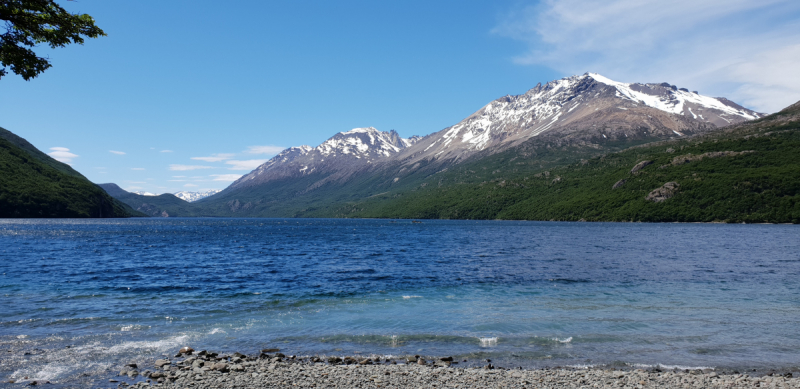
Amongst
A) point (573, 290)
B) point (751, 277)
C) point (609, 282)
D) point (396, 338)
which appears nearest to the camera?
point (396, 338)

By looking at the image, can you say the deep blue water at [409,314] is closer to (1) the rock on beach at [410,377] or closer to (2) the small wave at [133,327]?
(2) the small wave at [133,327]

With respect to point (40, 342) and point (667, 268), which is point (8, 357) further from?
point (667, 268)

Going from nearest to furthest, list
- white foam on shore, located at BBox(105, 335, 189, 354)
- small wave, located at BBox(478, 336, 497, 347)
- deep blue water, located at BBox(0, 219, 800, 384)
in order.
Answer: deep blue water, located at BBox(0, 219, 800, 384), white foam on shore, located at BBox(105, 335, 189, 354), small wave, located at BBox(478, 336, 497, 347)

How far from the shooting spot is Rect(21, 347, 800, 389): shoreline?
15.4m

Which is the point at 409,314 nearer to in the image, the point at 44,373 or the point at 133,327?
the point at 133,327

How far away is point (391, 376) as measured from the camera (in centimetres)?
1617

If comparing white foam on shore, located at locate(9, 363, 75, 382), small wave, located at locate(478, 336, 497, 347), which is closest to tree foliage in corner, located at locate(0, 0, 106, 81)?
white foam on shore, located at locate(9, 363, 75, 382)

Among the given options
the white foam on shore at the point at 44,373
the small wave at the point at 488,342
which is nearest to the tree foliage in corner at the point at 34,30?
the white foam on shore at the point at 44,373

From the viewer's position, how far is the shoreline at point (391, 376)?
15.4 m

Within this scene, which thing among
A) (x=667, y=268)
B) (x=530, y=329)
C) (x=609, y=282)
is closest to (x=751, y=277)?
(x=667, y=268)

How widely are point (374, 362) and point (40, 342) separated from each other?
690 inches

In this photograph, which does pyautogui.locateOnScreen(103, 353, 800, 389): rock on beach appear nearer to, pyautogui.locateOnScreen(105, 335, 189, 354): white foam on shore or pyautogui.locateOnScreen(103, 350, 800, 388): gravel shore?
pyautogui.locateOnScreen(103, 350, 800, 388): gravel shore

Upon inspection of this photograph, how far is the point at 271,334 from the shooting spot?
23.2m

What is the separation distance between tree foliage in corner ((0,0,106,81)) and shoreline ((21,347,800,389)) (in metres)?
12.8
